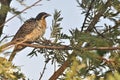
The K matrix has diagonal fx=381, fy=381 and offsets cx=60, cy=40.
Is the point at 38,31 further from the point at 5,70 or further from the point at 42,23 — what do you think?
the point at 5,70

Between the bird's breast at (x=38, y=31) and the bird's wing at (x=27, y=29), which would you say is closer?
the bird's breast at (x=38, y=31)

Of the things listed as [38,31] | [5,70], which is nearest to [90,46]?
[5,70]

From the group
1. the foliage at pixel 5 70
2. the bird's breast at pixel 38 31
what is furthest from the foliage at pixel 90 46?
the bird's breast at pixel 38 31

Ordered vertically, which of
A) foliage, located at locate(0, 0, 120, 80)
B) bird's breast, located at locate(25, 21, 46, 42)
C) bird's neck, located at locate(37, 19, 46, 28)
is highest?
bird's neck, located at locate(37, 19, 46, 28)

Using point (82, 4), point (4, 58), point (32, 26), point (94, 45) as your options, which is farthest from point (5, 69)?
point (32, 26)

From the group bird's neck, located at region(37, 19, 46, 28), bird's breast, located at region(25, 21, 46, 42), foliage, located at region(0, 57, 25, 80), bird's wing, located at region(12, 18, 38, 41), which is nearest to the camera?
foliage, located at region(0, 57, 25, 80)

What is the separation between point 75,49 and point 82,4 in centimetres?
186

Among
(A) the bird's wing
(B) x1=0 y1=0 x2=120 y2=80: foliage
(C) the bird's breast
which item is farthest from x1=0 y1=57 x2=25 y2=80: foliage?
(A) the bird's wing

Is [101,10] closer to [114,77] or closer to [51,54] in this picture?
[51,54]

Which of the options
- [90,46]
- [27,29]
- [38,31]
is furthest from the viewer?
[27,29]

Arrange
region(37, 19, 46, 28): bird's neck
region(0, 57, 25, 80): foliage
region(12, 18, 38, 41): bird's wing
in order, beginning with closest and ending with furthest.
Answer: region(0, 57, 25, 80): foliage, region(12, 18, 38, 41): bird's wing, region(37, 19, 46, 28): bird's neck

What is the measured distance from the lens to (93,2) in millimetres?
3574

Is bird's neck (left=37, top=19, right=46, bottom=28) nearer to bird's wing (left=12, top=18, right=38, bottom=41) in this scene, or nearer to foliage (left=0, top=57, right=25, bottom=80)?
bird's wing (left=12, top=18, right=38, bottom=41)

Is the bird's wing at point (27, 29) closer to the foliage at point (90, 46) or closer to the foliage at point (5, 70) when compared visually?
the foliage at point (90, 46)
